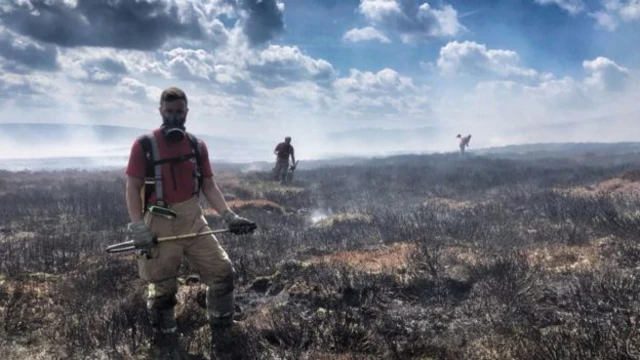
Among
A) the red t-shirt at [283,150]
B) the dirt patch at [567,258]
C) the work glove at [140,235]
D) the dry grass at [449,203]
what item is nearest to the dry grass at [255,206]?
the red t-shirt at [283,150]

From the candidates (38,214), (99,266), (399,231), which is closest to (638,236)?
(399,231)

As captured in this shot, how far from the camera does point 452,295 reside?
191 inches

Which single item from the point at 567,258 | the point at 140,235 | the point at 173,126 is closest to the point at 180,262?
the point at 140,235

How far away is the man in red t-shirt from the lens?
11.6 feet

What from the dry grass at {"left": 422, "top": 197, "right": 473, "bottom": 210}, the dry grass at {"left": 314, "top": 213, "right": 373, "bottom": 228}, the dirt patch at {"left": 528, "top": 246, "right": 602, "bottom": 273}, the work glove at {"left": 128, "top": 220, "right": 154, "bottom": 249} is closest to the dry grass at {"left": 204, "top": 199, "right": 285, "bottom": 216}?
the dry grass at {"left": 314, "top": 213, "right": 373, "bottom": 228}

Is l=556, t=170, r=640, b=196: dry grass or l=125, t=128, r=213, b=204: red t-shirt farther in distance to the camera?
l=556, t=170, r=640, b=196: dry grass

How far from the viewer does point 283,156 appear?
51.6 feet

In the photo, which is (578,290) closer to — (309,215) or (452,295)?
(452,295)

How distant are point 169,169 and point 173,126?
1.19ft

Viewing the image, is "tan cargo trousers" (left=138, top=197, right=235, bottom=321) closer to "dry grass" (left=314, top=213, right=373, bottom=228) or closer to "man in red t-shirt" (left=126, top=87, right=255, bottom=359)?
"man in red t-shirt" (left=126, top=87, right=255, bottom=359)

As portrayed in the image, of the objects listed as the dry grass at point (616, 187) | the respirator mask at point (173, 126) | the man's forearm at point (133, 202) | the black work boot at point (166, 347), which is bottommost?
the black work boot at point (166, 347)

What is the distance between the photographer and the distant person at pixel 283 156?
49.1ft

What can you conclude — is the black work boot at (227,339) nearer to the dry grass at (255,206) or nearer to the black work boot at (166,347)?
the black work boot at (166,347)

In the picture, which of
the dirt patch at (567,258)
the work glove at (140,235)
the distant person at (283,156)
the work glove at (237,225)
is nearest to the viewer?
the work glove at (140,235)
